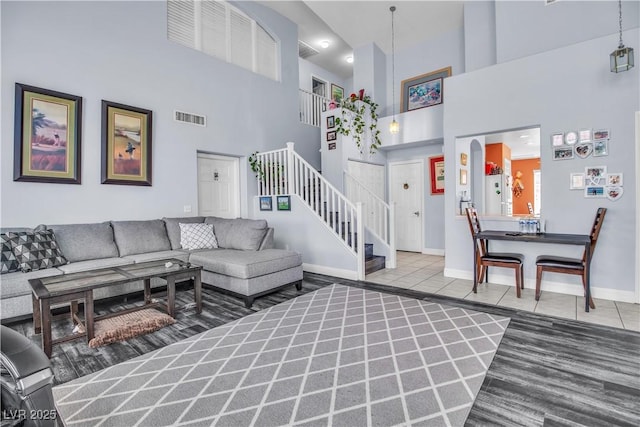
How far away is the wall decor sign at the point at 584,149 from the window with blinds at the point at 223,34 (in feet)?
18.5

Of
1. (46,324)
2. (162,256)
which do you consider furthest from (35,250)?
(46,324)

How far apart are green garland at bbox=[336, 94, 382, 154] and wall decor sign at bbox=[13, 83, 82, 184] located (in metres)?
4.26

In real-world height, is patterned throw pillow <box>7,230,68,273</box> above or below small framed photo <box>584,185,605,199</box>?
below

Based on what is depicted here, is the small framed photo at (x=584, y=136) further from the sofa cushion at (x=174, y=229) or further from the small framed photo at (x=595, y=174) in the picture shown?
the sofa cushion at (x=174, y=229)

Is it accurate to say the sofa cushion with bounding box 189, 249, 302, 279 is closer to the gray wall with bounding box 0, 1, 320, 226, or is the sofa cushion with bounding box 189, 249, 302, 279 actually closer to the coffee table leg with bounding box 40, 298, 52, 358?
the gray wall with bounding box 0, 1, 320, 226

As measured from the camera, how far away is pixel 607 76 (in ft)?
12.3

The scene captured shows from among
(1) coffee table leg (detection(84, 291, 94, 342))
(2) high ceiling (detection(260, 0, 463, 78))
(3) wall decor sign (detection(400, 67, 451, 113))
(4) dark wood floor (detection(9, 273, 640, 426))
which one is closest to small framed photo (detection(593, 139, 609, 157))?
(4) dark wood floor (detection(9, 273, 640, 426))

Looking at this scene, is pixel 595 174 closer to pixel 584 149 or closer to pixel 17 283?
pixel 584 149

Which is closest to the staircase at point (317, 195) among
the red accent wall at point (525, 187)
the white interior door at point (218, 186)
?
the white interior door at point (218, 186)

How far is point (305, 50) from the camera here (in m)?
8.48

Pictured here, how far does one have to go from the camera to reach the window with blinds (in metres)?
5.43

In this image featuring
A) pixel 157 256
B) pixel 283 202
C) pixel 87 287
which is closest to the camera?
pixel 87 287

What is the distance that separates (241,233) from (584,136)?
4622 millimetres

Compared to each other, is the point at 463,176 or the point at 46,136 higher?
the point at 46,136
